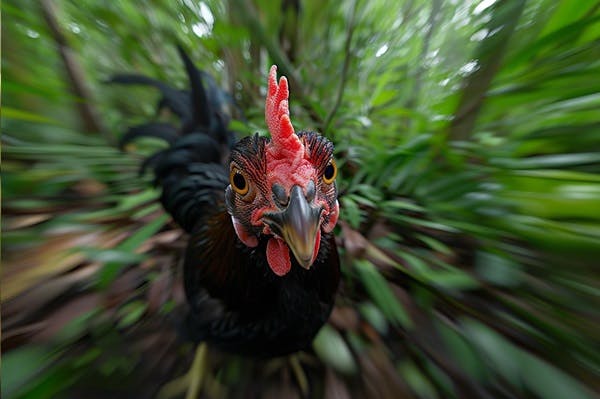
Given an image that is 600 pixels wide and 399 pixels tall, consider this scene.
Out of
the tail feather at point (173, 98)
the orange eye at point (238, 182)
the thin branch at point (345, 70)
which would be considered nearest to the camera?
the orange eye at point (238, 182)

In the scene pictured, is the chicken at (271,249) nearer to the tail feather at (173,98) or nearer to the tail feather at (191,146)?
the tail feather at (191,146)

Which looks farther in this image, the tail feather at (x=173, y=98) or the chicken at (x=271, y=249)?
the tail feather at (x=173, y=98)

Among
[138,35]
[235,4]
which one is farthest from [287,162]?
[138,35]

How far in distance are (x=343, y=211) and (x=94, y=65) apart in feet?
5.40

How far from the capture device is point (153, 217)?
112 centimetres

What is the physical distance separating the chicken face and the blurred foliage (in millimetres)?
303

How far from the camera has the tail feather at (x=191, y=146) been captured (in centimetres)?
104

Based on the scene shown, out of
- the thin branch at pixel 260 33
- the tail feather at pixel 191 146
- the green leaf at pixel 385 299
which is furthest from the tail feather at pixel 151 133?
the green leaf at pixel 385 299

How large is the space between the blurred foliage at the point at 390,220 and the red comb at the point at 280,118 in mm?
394

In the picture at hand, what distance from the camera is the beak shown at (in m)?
0.42

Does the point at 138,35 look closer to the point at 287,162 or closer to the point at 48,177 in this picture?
the point at 48,177

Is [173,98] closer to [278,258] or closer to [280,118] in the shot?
[280,118]

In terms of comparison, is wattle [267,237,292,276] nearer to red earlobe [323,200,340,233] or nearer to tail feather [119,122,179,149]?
red earlobe [323,200,340,233]

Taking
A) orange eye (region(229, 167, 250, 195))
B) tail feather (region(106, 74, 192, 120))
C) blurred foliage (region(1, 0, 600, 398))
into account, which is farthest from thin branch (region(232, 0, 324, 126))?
orange eye (region(229, 167, 250, 195))
